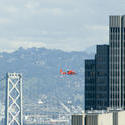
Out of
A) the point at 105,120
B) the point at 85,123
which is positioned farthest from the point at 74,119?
the point at 105,120

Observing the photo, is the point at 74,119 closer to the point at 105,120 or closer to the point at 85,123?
the point at 85,123

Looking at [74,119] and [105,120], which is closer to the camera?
[74,119]

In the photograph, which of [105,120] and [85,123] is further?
[105,120]
